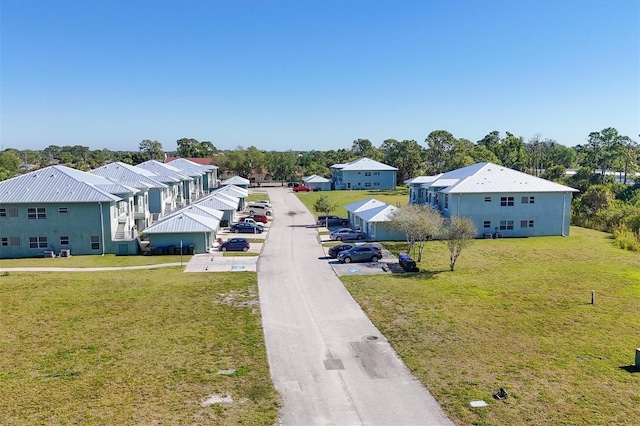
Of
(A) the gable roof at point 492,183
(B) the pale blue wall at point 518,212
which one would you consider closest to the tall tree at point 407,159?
(A) the gable roof at point 492,183

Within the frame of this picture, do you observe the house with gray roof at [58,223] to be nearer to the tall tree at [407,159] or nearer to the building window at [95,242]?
the building window at [95,242]

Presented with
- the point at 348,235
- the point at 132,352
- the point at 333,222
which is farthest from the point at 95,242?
the point at 333,222

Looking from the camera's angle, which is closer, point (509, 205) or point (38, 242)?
point (38, 242)

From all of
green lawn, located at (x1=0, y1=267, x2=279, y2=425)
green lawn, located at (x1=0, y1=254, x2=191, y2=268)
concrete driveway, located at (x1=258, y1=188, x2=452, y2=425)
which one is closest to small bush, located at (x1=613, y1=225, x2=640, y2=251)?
concrete driveway, located at (x1=258, y1=188, x2=452, y2=425)

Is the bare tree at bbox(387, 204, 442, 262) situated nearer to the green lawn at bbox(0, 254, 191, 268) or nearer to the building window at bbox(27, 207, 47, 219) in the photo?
the green lawn at bbox(0, 254, 191, 268)

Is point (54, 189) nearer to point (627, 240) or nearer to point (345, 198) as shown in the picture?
point (627, 240)

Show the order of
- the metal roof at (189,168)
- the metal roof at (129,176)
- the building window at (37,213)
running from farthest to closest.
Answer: the metal roof at (189,168) < the metal roof at (129,176) < the building window at (37,213)
